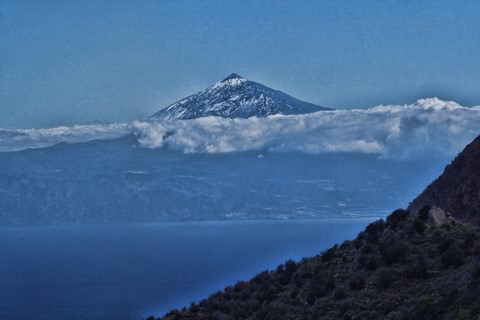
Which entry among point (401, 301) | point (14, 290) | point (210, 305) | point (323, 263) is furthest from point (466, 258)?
point (14, 290)

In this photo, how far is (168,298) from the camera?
4328 inches

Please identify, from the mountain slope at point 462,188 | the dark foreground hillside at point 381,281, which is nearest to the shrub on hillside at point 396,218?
the dark foreground hillside at point 381,281

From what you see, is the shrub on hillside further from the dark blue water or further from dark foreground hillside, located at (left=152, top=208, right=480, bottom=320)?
the dark blue water

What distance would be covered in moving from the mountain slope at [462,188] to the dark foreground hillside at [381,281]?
5011 millimetres

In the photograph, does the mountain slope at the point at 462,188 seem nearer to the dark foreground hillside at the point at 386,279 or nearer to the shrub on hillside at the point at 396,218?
the dark foreground hillside at the point at 386,279

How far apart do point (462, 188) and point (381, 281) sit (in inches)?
499

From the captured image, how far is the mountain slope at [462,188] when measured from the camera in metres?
36.6

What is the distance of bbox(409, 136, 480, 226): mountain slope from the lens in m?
36.6

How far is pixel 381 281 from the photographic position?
26.7m

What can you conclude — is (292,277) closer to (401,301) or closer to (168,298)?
(401,301)

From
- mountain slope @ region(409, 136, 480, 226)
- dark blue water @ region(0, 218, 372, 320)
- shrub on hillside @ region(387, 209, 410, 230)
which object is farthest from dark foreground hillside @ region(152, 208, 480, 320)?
dark blue water @ region(0, 218, 372, 320)

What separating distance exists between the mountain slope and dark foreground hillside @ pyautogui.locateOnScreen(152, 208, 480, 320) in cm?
501

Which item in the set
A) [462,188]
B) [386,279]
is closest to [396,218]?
[386,279]

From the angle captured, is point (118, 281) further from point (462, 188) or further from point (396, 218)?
point (396, 218)
